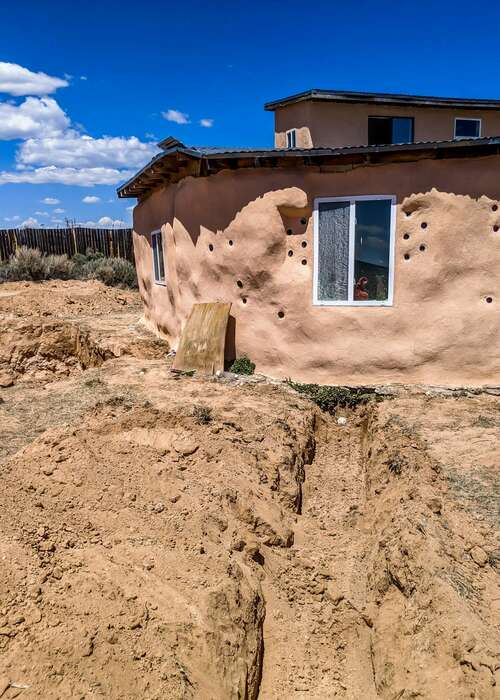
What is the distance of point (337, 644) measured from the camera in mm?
3861

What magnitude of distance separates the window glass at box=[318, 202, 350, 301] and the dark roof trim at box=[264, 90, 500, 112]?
728 centimetres

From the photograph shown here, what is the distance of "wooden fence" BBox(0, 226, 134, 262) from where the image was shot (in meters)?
20.6

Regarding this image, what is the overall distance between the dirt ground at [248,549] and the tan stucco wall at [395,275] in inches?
30.3

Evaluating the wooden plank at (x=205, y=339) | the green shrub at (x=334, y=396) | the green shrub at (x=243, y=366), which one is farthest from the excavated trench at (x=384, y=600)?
the wooden plank at (x=205, y=339)

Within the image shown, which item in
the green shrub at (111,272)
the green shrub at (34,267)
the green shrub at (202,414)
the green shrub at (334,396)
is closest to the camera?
the green shrub at (202,414)

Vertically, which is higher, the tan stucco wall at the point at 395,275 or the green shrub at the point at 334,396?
the tan stucco wall at the point at 395,275

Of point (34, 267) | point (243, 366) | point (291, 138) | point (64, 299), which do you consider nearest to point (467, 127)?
point (291, 138)

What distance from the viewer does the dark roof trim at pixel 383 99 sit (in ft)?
42.1

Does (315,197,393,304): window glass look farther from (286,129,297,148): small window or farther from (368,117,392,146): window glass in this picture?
(368,117,392,146): window glass

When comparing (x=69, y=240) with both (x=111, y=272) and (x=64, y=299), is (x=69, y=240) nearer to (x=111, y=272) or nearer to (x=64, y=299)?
(x=111, y=272)

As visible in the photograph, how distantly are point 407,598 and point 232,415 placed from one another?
120 inches

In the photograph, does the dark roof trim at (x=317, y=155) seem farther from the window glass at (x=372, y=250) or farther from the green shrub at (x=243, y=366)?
the green shrub at (x=243, y=366)

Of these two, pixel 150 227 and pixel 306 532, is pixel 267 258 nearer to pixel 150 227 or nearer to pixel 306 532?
pixel 306 532

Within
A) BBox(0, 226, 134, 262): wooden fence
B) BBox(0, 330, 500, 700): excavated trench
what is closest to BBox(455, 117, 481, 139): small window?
BBox(0, 330, 500, 700): excavated trench
